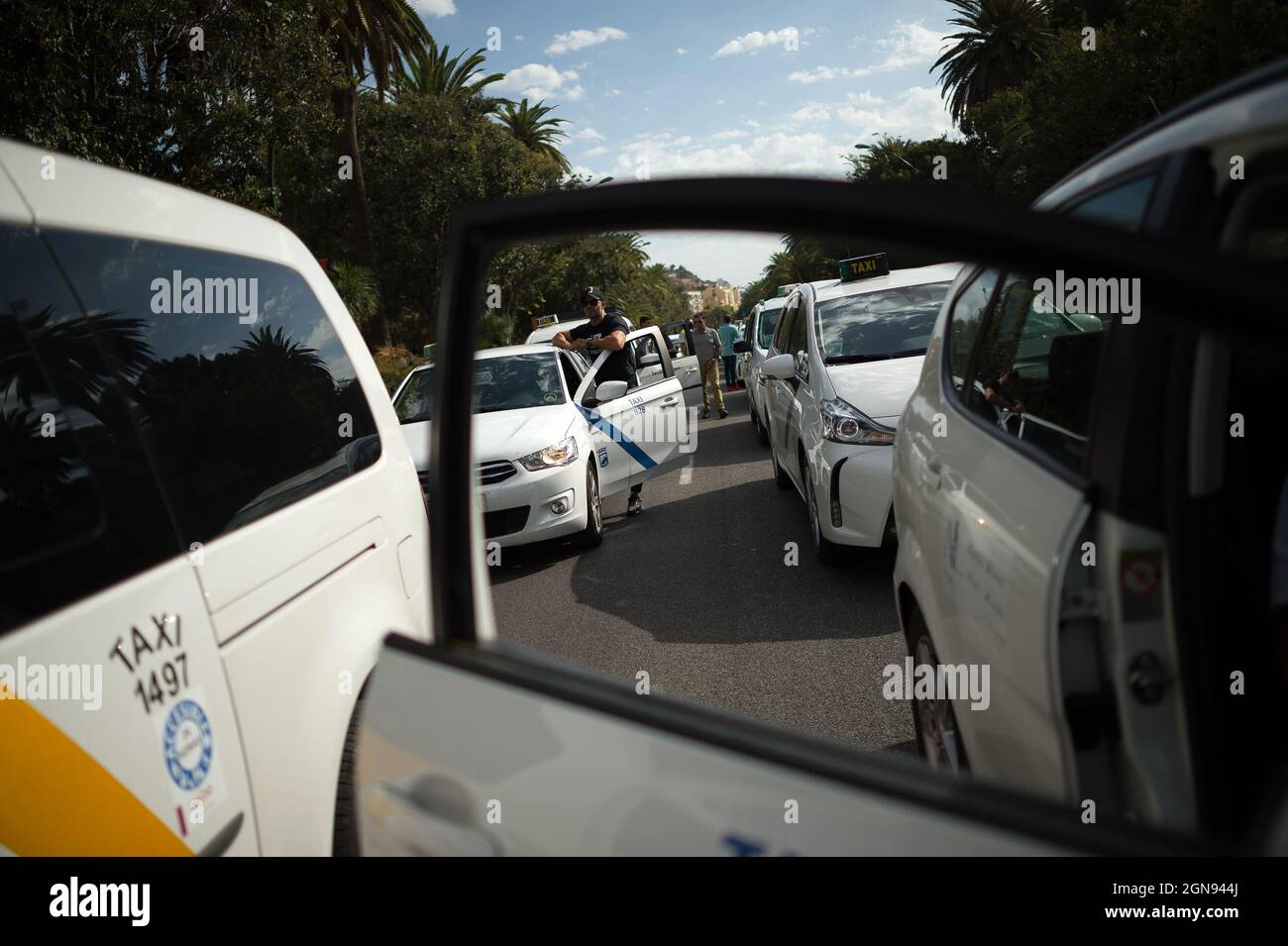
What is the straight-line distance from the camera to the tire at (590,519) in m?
7.91

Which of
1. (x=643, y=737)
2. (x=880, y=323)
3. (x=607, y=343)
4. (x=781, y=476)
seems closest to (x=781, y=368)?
(x=880, y=323)

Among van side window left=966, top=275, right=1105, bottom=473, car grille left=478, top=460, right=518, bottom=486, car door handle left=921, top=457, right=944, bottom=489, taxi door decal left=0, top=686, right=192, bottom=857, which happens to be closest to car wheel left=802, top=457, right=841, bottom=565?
car grille left=478, top=460, right=518, bottom=486

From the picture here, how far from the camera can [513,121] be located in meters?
48.3

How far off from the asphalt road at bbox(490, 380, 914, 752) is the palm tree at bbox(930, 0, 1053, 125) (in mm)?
47911

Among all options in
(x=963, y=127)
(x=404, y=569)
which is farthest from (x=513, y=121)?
(x=404, y=569)

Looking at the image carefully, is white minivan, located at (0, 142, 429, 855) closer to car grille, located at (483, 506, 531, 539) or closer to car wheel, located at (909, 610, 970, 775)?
car wheel, located at (909, 610, 970, 775)

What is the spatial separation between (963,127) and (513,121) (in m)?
23.0

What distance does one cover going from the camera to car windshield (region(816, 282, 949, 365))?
22.4 feet

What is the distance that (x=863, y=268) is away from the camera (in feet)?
26.3

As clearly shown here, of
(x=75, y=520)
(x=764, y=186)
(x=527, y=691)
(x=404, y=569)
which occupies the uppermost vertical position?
(x=764, y=186)

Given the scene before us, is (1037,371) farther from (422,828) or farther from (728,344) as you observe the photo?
(728,344)
